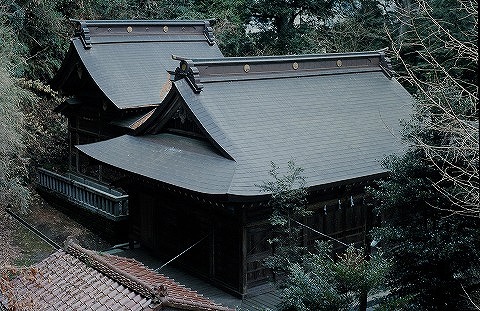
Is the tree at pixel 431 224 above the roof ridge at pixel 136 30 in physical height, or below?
below

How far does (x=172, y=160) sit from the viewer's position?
1373cm

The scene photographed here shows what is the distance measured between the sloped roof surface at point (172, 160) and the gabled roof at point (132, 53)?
2.35m

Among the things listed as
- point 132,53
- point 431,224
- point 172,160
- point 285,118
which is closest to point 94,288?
point 431,224

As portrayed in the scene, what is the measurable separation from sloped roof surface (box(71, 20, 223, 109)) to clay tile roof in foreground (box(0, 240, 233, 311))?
375 inches

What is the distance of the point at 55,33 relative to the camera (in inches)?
924

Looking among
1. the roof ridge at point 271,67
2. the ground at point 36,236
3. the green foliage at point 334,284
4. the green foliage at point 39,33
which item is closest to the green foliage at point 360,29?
the roof ridge at point 271,67

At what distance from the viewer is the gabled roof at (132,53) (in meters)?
18.4

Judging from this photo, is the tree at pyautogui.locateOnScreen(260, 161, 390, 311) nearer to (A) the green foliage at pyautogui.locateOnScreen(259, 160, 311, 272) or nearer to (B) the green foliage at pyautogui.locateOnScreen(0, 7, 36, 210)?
(A) the green foliage at pyautogui.locateOnScreen(259, 160, 311, 272)

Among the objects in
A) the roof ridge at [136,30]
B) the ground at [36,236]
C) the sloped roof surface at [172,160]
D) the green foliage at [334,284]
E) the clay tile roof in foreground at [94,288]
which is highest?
the roof ridge at [136,30]

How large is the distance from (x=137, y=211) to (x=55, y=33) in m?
10.7

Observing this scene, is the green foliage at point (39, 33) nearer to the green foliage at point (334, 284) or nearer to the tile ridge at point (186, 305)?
the green foliage at point (334, 284)

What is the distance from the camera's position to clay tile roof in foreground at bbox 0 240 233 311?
742 cm

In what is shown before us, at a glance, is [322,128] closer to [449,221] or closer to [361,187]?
[361,187]

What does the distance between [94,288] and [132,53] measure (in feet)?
44.5
